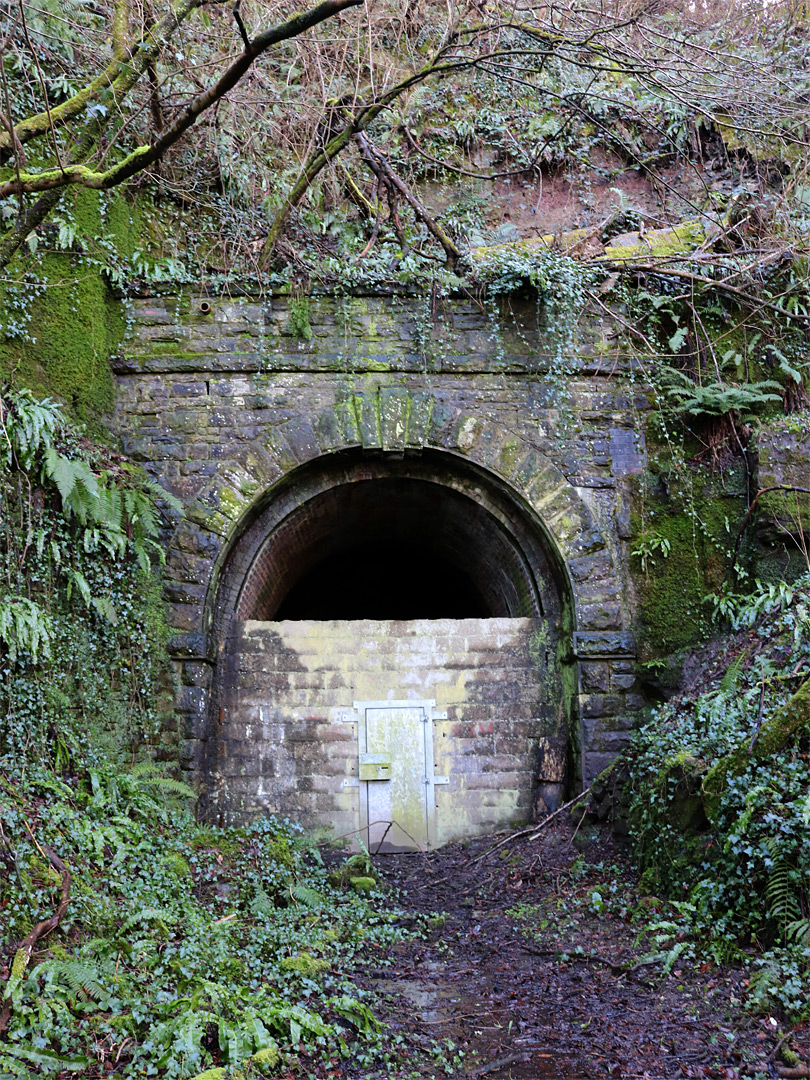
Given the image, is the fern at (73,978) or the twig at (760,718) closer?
the fern at (73,978)

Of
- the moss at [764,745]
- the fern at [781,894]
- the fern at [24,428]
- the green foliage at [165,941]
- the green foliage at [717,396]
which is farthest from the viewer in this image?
the green foliage at [717,396]

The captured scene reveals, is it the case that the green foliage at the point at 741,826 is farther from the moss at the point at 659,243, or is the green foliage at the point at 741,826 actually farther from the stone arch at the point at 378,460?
the moss at the point at 659,243

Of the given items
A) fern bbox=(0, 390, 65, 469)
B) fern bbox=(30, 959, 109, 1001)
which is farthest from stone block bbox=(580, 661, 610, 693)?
fern bbox=(0, 390, 65, 469)

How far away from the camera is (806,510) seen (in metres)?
6.57

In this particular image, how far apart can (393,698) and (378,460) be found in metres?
2.17

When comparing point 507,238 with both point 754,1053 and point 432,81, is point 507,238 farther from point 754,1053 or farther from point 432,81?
point 754,1053

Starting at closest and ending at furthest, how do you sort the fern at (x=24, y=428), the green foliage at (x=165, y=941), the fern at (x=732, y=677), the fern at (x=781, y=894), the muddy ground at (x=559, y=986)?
Result: the green foliage at (x=165, y=941) < the muddy ground at (x=559, y=986) < the fern at (x=781, y=894) < the fern at (x=732, y=677) < the fern at (x=24, y=428)

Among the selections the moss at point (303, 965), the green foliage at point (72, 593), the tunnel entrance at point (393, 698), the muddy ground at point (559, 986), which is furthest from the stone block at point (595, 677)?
the green foliage at point (72, 593)

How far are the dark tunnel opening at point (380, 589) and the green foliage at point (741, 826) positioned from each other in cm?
448

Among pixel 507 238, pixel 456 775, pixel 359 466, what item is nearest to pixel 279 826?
pixel 456 775

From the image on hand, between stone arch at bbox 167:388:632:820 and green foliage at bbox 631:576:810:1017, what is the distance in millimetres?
1242

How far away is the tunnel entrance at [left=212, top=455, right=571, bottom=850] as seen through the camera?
22.0 ft

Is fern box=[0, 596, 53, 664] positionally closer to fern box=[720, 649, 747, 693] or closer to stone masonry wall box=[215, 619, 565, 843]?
stone masonry wall box=[215, 619, 565, 843]

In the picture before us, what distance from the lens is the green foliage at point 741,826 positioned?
360 cm
